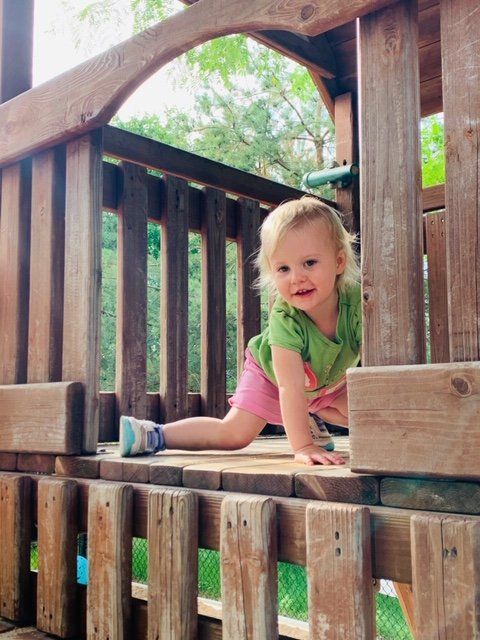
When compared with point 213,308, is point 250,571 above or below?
below

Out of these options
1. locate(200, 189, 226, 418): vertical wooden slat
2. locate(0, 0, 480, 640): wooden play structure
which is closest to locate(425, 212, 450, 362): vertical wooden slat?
locate(200, 189, 226, 418): vertical wooden slat

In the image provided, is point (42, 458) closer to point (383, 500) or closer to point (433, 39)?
point (383, 500)

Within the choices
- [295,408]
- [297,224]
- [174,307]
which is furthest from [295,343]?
[174,307]

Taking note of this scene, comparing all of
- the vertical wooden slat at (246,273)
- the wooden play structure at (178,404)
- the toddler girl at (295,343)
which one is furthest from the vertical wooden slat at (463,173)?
the vertical wooden slat at (246,273)

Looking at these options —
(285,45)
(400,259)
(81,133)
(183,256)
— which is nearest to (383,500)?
(400,259)

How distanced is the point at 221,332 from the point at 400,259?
221cm

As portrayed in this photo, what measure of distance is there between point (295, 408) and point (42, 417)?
90 cm

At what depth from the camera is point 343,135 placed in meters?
4.45

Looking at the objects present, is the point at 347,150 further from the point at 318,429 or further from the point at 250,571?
the point at 250,571

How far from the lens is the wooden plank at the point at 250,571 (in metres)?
1.76

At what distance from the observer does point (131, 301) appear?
3420mm

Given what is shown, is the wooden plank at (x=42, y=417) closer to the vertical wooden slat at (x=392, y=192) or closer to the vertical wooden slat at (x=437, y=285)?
the vertical wooden slat at (x=392, y=192)

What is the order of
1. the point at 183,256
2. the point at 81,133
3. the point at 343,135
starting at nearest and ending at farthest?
the point at 81,133
the point at 183,256
the point at 343,135

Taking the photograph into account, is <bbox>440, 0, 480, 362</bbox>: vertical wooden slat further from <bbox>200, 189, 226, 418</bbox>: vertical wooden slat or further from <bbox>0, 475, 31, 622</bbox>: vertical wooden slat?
<bbox>200, 189, 226, 418</bbox>: vertical wooden slat
